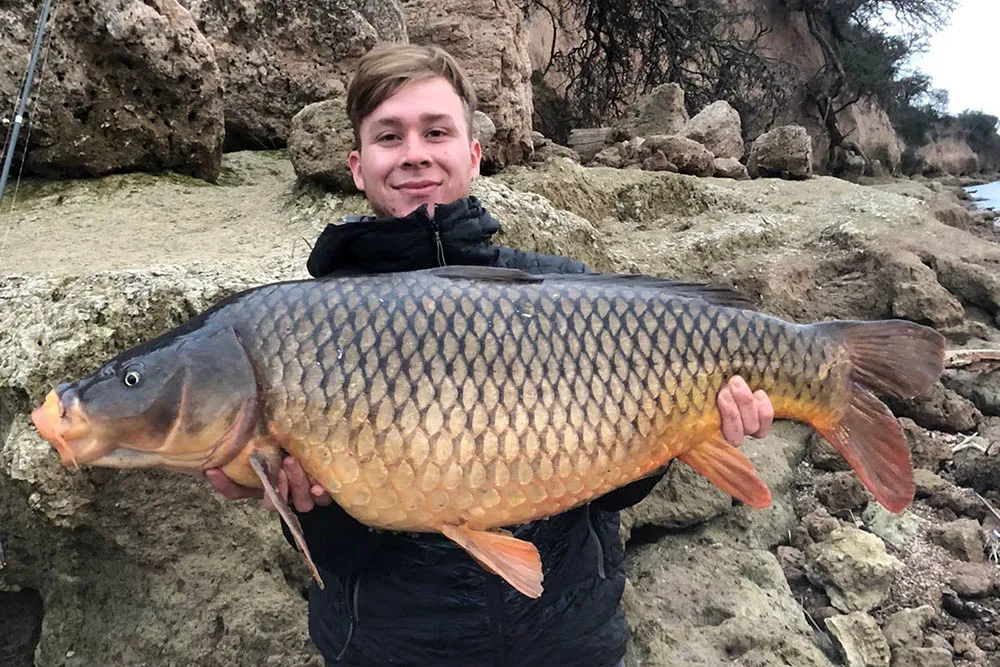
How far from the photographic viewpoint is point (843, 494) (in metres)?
2.91

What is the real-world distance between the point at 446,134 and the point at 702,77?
9974 mm

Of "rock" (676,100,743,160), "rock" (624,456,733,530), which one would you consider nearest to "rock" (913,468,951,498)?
"rock" (624,456,733,530)

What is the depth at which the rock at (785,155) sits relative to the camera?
7.13m

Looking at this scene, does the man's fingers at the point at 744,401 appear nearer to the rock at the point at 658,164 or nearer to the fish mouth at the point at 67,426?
the fish mouth at the point at 67,426

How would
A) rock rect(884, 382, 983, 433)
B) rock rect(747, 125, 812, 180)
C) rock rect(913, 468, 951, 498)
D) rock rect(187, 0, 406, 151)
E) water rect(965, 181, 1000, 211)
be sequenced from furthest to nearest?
1. water rect(965, 181, 1000, 211)
2. rock rect(747, 125, 812, 180)
3. rock rect(187, 0, 406, 151)
4. rock rect(884, 382, 983, 433)
5. rock rect(913, 468, 951, 498)

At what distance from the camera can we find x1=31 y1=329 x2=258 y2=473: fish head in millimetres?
1166

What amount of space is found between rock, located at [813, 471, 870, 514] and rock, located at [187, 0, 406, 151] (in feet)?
11.0

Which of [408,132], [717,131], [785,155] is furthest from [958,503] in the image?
[717,131]

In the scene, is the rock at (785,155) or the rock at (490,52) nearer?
the rock at (490,52)

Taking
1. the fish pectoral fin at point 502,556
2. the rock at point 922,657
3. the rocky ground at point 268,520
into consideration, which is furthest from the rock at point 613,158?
the fish pectoral fin at point 502,556

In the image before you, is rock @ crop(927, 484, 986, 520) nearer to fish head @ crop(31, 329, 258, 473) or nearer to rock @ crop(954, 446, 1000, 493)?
rock @ crop(954, 446, 1000, 493)

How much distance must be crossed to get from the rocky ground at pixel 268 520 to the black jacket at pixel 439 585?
2.53 feet

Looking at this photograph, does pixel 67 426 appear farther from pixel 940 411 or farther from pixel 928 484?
pixel 940 411

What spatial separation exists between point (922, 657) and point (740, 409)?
1452 mm
